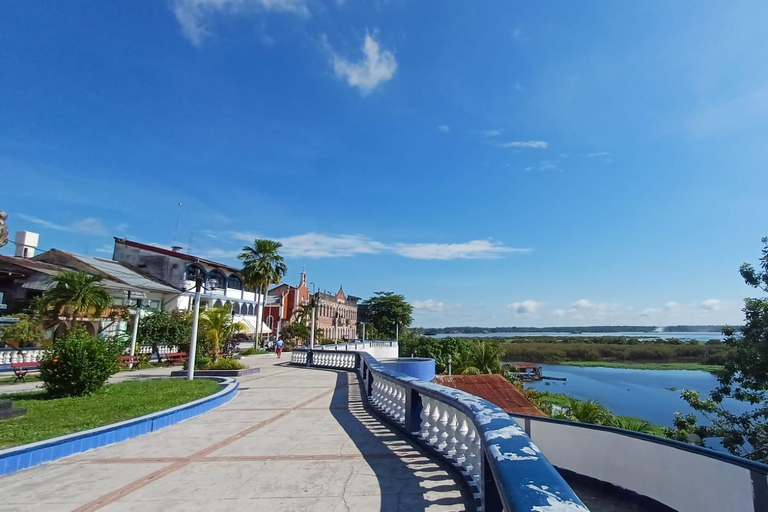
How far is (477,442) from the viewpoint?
13.8ft

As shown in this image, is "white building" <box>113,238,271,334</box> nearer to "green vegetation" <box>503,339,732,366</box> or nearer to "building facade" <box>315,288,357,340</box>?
"building facade" <box>315,288,357,340</box>

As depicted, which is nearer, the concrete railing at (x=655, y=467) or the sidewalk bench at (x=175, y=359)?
the concrete railing at (x=655, y=467)

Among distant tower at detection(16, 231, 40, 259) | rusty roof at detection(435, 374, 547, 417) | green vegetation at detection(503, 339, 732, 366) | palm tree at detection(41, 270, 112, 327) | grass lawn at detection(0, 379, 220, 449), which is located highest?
distant tower at detection(16, 231, 40, 259)

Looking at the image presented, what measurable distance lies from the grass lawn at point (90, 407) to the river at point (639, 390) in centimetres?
2978

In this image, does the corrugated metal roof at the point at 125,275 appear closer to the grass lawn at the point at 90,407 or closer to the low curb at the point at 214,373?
the low curb at the point at 214,373

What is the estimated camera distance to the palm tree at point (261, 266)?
39.8 m

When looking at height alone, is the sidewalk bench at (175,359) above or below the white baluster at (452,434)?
below

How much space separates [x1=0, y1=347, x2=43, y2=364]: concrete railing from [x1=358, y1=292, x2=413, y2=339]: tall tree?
56871mm

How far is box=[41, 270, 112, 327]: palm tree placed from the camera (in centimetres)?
1761

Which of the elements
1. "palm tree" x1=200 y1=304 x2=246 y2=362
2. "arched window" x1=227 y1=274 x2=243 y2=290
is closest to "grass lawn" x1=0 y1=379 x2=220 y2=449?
"palm tree" x1=200 y1=304 x2=246 y2=362

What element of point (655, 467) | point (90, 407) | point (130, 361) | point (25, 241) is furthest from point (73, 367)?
point (25, 241)

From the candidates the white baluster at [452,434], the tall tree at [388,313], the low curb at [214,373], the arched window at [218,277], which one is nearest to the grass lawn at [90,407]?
the low curb at [214,373]

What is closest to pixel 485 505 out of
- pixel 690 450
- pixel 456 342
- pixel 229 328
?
pixel 690 450

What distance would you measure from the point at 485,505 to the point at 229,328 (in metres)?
22.5
